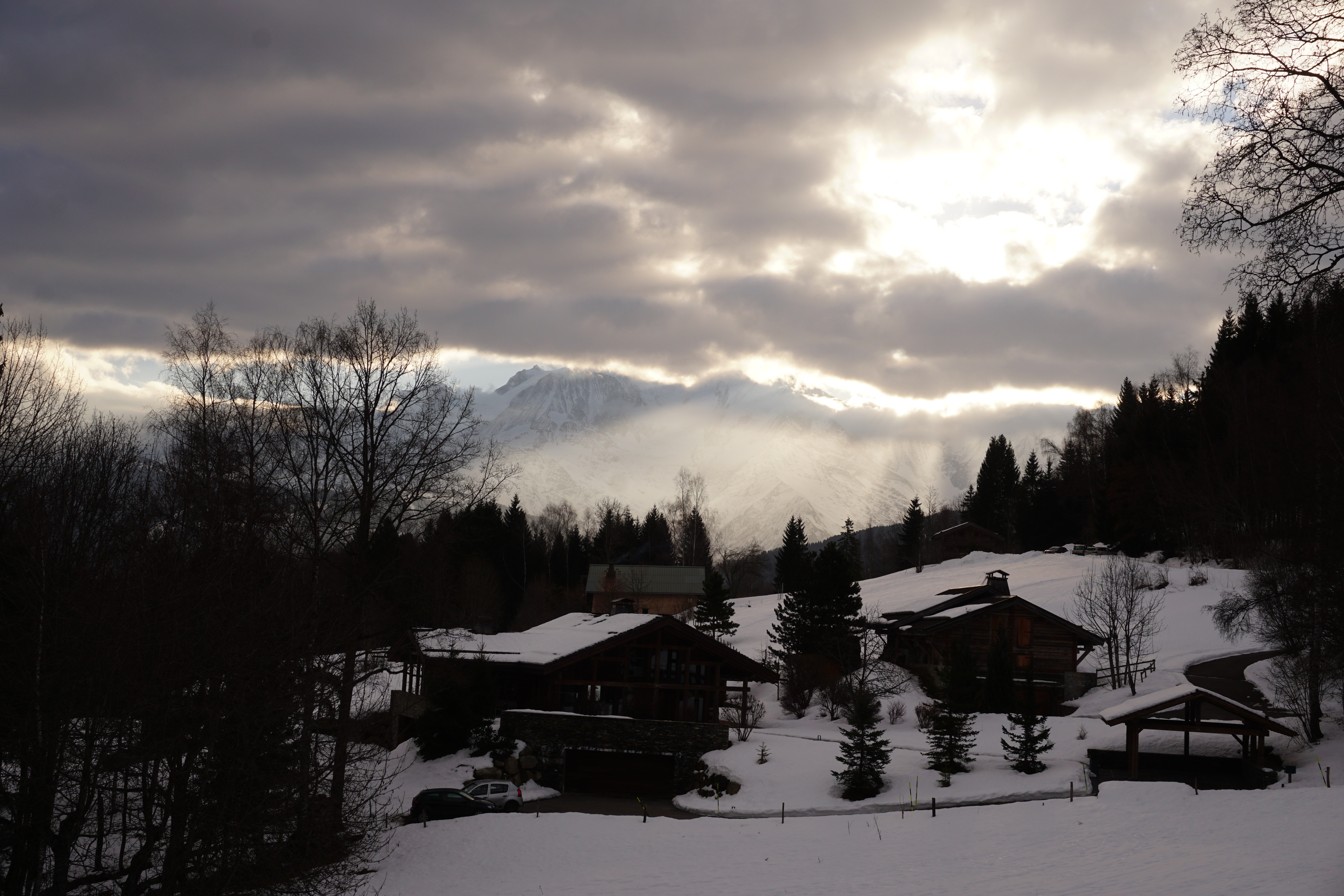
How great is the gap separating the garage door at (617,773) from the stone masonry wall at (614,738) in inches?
13.1

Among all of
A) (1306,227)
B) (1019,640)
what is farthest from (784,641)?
(1306,227)

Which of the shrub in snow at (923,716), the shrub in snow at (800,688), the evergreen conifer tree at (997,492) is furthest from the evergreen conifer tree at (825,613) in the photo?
the evergreen conifer tree at (997,492)

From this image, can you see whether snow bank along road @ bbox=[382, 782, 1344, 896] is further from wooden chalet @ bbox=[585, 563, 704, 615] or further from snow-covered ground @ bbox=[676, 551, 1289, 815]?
wooden chalet @ bbox=[585, 563, 704, 615]

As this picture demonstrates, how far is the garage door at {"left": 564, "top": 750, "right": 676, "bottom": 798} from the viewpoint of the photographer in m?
35.4

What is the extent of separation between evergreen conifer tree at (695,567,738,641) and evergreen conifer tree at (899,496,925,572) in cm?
5412

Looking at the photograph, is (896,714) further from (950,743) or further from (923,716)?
(950,743)

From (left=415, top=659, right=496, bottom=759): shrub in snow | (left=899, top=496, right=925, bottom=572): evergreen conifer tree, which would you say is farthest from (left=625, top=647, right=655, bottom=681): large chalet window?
(left=899, top=496, right=925, bottom=572): evergreen conifer tree

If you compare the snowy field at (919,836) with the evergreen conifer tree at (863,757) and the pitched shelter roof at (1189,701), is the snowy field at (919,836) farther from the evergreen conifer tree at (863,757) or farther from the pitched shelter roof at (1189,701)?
the pitched shelter roof at (1189,701)

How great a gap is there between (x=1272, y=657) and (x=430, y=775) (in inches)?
1606

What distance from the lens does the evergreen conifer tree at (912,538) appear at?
115000 millimetres

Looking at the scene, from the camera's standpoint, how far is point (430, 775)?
1340 inches

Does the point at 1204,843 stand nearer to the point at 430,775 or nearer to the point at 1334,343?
the point at 1334,343

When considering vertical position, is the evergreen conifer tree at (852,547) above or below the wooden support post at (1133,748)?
above

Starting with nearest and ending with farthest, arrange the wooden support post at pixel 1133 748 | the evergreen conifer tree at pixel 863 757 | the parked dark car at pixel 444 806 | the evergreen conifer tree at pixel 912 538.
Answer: the wooden support post at pixel 1133 748, the parked dark car at pixel 444 806, the evergreen conifer tree at pixel 863 757, the evergreen conifer tree at pixel 912 538
